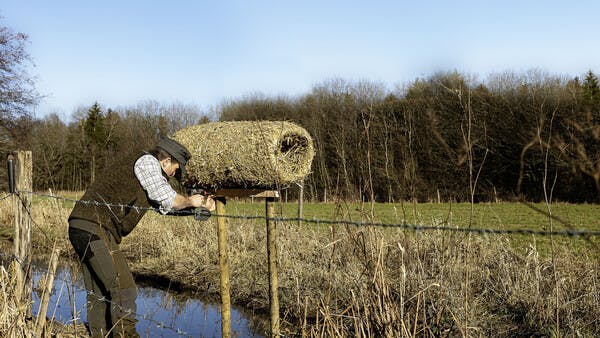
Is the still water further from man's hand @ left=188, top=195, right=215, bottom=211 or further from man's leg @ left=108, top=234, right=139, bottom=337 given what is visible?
man's hand @ left=188, top=195, right=215, bottom=211

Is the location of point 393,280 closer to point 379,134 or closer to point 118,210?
point 118,210

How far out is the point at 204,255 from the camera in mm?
9188

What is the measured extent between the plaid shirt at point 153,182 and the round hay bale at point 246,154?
2.29 ft

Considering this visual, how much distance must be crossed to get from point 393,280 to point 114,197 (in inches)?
125

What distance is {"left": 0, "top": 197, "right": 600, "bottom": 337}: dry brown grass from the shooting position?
333cm

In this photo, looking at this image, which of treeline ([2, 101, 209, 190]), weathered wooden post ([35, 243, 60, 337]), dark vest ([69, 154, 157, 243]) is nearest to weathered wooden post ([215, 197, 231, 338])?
dark vest ([69, 154, 157, 243])

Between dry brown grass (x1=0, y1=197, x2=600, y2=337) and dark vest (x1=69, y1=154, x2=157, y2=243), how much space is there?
354 mm

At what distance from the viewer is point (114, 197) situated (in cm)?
419

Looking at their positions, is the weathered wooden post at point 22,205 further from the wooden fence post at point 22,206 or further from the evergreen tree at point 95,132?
the evergreen tree at point 95,132

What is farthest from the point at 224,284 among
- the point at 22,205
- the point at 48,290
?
the point at 22,205

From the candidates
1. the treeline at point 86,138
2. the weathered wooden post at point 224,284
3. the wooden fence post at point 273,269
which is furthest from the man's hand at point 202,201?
the treeline at point 86,138

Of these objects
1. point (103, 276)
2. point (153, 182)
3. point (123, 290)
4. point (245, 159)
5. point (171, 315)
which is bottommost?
point (171, 315)

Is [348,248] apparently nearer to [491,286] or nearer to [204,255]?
[491,286]

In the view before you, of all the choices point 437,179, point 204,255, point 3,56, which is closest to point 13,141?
point 3,56
